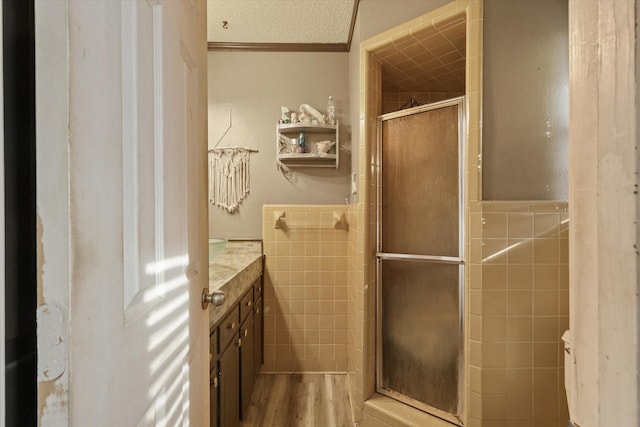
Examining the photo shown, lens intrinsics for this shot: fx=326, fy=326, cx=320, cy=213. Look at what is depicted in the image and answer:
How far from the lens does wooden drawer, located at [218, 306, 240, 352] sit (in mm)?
1384

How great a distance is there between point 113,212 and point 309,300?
226cm

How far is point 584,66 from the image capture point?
0.40m

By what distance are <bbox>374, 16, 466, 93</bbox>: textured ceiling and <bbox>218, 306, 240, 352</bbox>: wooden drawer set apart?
1.67 meters

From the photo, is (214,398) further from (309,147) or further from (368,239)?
(309,147)

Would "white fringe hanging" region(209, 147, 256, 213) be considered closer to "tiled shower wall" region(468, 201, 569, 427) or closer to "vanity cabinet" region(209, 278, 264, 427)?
"vanity cabinet" region(209, 278, 264, 427)

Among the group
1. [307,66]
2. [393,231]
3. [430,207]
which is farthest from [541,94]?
[307,66]

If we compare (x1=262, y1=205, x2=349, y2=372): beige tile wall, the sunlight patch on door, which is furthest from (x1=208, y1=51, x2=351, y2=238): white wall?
the sunlight patch on door

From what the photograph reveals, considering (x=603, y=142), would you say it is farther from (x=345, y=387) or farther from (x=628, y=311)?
(x=345, y=387)

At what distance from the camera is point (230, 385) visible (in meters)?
1.54

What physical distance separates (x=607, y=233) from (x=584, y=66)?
0.20 meters

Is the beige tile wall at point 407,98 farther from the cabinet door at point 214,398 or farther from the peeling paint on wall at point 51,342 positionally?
the peeling paint on wall at point 51,342

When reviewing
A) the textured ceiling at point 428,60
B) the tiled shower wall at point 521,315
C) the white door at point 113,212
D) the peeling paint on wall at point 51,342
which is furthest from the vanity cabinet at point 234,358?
the textured ceiling at point 428,60

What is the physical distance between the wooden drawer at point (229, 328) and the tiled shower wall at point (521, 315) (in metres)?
1.16

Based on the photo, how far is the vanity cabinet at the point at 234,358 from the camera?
131cm
